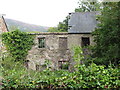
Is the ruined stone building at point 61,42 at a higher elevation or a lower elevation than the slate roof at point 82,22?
lower

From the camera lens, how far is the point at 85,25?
1235cm

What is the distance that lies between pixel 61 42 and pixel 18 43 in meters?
3.34

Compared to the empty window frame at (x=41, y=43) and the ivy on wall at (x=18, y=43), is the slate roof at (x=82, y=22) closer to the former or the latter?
the empty window frame at (x=41, y=43)

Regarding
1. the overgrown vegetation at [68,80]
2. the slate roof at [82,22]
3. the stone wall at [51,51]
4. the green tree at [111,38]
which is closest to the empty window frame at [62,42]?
the stone wall at [51,51]

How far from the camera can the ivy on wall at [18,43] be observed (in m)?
12.6

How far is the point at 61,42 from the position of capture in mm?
12789

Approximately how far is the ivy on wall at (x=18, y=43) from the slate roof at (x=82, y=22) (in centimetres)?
332

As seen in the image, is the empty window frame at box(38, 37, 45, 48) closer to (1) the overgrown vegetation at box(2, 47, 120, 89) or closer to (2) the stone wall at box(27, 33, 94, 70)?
(2) the stone wall at box(27, 33, 94, 70)

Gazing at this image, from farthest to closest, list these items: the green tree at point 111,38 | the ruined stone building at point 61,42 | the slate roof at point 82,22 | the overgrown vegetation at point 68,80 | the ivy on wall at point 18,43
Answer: the ivy on wall at point 18,43
the ruined stone building at point 61,42
the slate roof at point 82,22
the green tree at point 111,38
the overgrown vegetation at point 68,80

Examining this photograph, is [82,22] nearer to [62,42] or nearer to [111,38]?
[62,42]

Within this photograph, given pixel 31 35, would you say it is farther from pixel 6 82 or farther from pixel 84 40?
pixel 6 82

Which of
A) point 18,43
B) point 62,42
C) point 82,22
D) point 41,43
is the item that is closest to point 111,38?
point 82,22

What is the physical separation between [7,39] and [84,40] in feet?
19.5

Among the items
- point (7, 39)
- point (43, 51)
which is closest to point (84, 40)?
point (43, 51)
